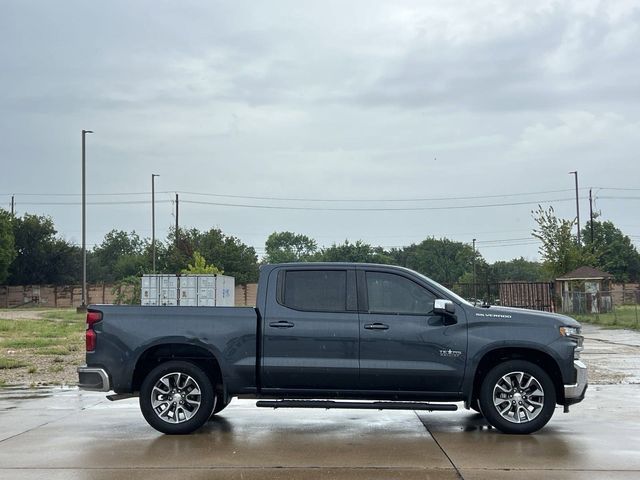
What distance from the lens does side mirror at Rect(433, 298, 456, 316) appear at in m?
9.20

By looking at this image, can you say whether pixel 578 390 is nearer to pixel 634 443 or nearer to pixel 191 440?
pixel 634 443

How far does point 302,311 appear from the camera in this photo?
9453 millimetres

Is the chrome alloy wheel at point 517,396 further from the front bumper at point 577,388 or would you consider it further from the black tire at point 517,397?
the front bumper at point 577,388

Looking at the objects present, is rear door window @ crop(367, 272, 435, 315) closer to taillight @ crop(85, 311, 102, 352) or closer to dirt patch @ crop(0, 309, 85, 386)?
taillight @ crop(85, 311, 102, 352)

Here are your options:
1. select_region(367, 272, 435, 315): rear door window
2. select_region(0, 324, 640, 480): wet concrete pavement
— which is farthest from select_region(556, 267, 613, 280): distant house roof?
select_region(367, 272, 435, 315): rear door window

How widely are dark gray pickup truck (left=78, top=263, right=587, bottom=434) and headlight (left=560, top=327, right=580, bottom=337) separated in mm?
16

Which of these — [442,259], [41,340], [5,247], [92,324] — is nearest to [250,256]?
[5,247]

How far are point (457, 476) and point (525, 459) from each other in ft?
3.49

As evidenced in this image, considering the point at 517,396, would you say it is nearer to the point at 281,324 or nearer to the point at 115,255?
the point at 281,324

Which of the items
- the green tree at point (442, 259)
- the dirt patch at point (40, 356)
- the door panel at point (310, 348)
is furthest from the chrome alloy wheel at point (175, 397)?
the green tree at point (442, 259)

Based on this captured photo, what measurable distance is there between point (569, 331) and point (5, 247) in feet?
252

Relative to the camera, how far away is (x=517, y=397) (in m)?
9.32

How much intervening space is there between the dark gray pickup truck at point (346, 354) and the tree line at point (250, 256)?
1646 inches

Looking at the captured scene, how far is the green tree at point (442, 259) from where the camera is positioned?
103438 millimetres
